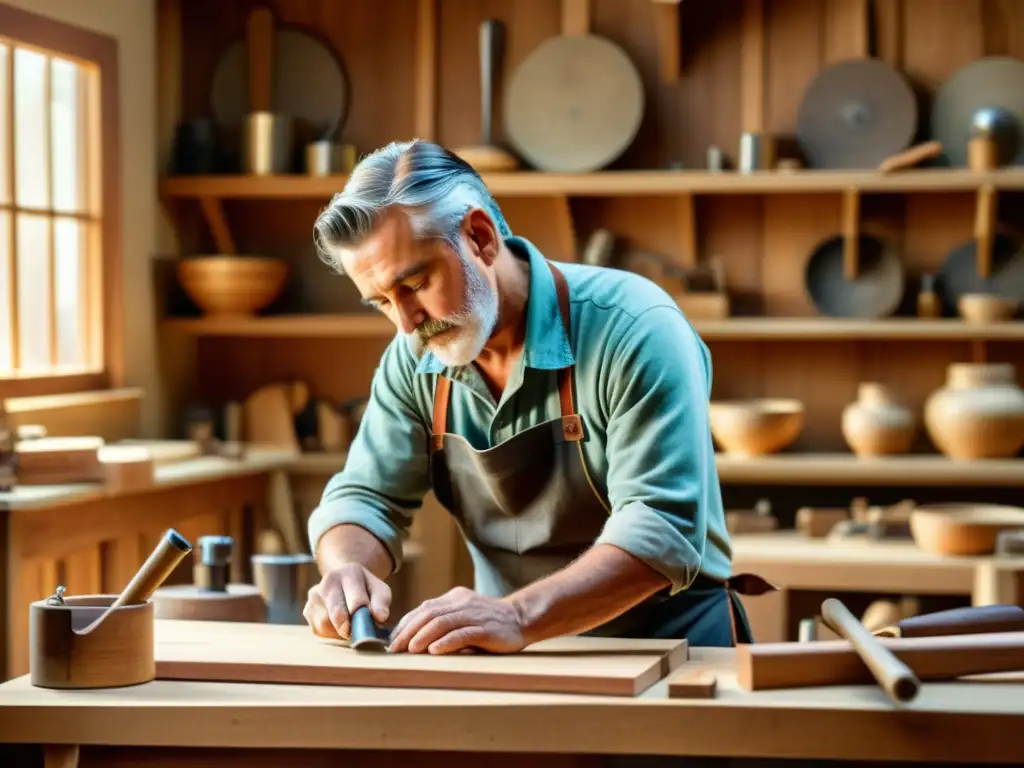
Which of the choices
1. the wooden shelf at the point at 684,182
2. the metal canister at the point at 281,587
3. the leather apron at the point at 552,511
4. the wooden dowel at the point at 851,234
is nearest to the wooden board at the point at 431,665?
the leather apron at the point at 552,511

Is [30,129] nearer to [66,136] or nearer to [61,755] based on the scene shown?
[66,136]

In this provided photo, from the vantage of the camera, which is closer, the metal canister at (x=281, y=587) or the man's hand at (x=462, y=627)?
the man's hand at (x=462, y=627)

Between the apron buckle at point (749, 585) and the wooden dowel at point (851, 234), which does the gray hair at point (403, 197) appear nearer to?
the apron buckle at point (749, 585)

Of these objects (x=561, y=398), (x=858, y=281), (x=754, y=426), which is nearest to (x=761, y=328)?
(x=754, y=426)

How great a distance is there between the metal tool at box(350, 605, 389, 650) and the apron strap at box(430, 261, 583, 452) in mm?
470

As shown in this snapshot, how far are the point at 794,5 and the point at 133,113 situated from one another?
7.80 ft

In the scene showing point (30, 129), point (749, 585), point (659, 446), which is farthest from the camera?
point (30, 129)

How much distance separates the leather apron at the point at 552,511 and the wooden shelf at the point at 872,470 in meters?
2.34

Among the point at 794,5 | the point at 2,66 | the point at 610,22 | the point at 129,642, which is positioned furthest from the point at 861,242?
the point at 129,642

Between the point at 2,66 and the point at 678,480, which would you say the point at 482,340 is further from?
the point at 2,66

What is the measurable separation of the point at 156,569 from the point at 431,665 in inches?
15.6

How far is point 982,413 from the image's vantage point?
478cm

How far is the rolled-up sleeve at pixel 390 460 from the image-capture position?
259 cm

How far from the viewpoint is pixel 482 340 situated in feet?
7.88
